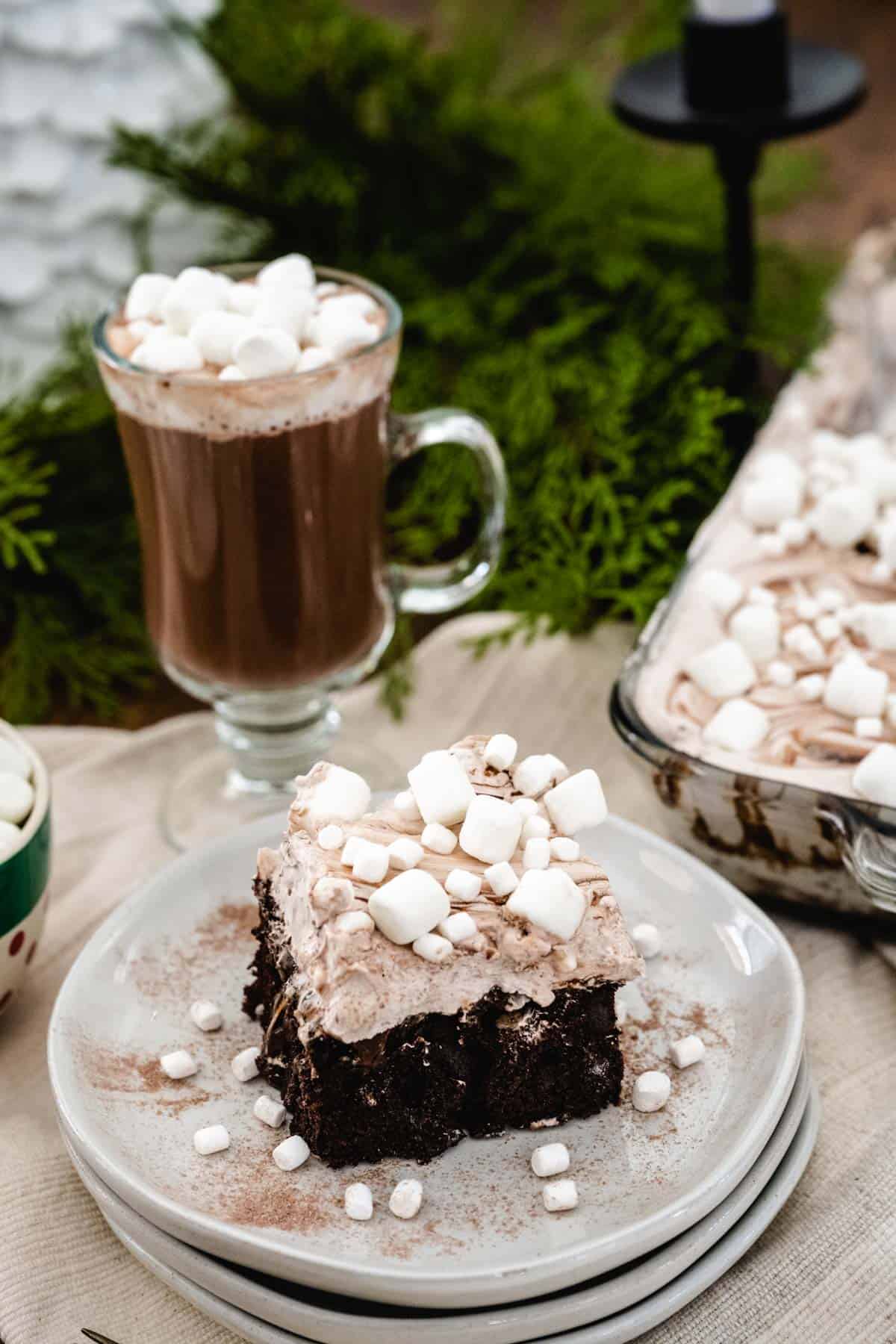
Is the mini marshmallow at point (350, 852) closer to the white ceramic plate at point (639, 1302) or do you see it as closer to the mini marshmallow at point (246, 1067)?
the mini marshmallow at point (246, 1067)

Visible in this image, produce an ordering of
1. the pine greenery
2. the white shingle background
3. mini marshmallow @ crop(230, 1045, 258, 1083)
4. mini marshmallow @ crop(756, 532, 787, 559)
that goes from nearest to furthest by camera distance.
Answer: mini marshmallow @ crop(230, 1045, 258, 1083) < mini marshmallow @ crop(756, 532, 787, 559) < the pine greenery < the white shingle background

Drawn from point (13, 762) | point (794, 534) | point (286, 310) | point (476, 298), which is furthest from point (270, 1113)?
point (476, 298)

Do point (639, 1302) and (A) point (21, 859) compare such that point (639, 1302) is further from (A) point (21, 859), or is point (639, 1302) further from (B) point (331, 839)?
(A) point (21, 859)

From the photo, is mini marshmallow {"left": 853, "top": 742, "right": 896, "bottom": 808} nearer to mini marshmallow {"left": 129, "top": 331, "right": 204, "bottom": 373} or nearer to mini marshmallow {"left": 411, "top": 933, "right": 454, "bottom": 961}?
mini marshmallow {"left": 411, "top": 933, "right": 454, "bottom": 961}

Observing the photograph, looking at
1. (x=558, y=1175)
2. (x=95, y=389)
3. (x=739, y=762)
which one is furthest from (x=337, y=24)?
A: (x=558, y=1175)

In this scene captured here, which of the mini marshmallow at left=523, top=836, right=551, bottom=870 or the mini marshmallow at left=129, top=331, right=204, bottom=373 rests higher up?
the mini marshmallow at left=129, top=331, right=204, bottom=373

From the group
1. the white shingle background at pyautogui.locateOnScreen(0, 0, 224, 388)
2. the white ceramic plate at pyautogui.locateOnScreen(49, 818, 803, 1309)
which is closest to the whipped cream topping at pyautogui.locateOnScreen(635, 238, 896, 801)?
the white ceramic plate at pyautogui.locateOnScreen(49, 818, 803, 1309)

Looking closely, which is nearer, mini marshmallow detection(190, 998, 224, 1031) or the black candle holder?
mini marshmallow detection(190, 998, 224, 1031)

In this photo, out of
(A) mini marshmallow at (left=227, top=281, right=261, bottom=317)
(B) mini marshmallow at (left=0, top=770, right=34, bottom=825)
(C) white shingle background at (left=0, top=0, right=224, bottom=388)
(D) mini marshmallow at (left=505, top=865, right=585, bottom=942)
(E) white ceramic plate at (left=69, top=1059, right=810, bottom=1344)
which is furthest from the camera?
(C) white shingle background at (left=0, top=0, right=224, bottom=388)
